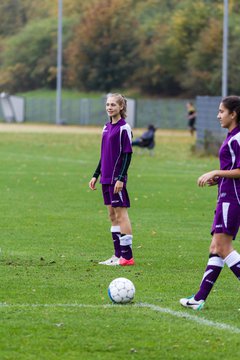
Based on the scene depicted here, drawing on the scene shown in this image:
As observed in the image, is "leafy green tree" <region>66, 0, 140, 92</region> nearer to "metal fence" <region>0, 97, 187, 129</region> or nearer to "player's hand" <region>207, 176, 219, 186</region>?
"metal fence" <region>0, 97, 187, 129</region>

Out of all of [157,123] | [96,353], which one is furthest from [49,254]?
[157,123]

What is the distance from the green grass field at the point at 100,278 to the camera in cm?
740

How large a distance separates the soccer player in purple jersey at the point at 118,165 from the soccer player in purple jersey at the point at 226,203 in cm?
275

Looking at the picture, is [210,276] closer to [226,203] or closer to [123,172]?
[226,203]

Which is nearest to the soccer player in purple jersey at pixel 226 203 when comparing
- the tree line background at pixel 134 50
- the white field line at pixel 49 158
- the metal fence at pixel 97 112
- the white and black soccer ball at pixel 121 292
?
the white and black soccer ball at pixel 121 292

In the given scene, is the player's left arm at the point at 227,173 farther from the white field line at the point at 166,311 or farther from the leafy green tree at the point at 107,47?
the leafy green tree at the point at 107,47

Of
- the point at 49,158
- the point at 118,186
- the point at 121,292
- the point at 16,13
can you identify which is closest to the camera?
the point at 121,292

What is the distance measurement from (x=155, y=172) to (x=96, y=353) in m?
20.9

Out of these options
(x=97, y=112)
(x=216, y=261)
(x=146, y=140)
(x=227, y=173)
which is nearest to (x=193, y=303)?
(x=216, y=261)

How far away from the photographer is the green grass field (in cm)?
740

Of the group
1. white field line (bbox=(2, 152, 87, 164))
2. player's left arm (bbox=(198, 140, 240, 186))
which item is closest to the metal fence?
white field line (bbox=(2, 152, 87, 164))

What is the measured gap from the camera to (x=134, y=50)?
264 ft

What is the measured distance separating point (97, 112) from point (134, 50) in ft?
31.0

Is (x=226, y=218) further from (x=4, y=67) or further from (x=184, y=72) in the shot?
(x=4, y=67)
